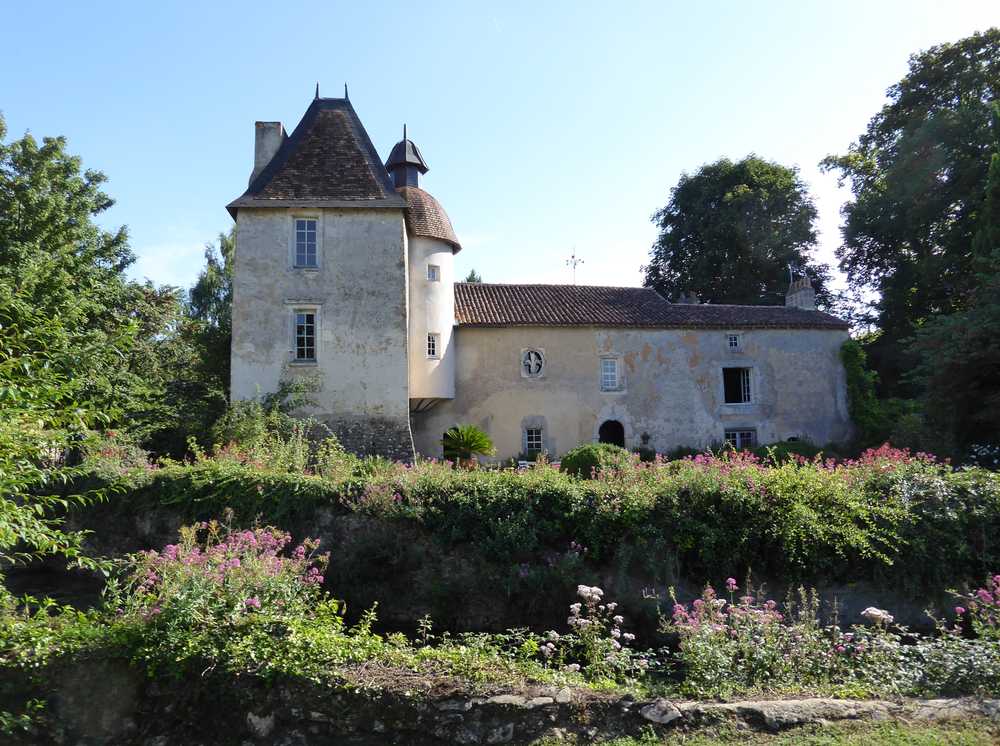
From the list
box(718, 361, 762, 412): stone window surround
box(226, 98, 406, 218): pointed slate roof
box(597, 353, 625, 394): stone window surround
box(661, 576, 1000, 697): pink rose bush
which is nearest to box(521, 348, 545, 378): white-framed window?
box(597, 353, 625, 394): stone window surround

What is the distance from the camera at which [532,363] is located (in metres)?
24.3

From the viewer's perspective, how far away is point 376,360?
Answer: 64.1ft

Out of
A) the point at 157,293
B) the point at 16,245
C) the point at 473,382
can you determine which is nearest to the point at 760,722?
the point at 473,382

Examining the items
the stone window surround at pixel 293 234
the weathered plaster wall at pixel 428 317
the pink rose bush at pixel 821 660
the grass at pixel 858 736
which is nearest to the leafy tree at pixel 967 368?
the pink rose bush at pixel 821 660

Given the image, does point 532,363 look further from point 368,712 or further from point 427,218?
point 368,712

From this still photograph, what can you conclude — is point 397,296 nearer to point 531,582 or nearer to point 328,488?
point 328,488

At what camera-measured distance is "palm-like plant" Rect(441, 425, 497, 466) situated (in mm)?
21250

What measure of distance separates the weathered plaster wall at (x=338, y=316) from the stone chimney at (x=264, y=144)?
2.76 m

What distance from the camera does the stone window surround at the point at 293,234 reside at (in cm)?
1969

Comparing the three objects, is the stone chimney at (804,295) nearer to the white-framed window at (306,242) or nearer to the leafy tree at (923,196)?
the leafy tree at (923,196)

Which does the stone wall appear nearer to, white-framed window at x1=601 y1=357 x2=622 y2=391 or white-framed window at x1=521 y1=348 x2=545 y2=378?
white-framed window at x1=521 y1=348 x2=545 y2=378

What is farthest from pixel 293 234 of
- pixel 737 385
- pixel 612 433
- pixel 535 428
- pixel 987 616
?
pixel 987 616

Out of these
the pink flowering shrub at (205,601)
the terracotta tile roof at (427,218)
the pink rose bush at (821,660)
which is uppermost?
the terracotta tile roof at (427,218)

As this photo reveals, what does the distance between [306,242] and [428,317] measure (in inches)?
178
